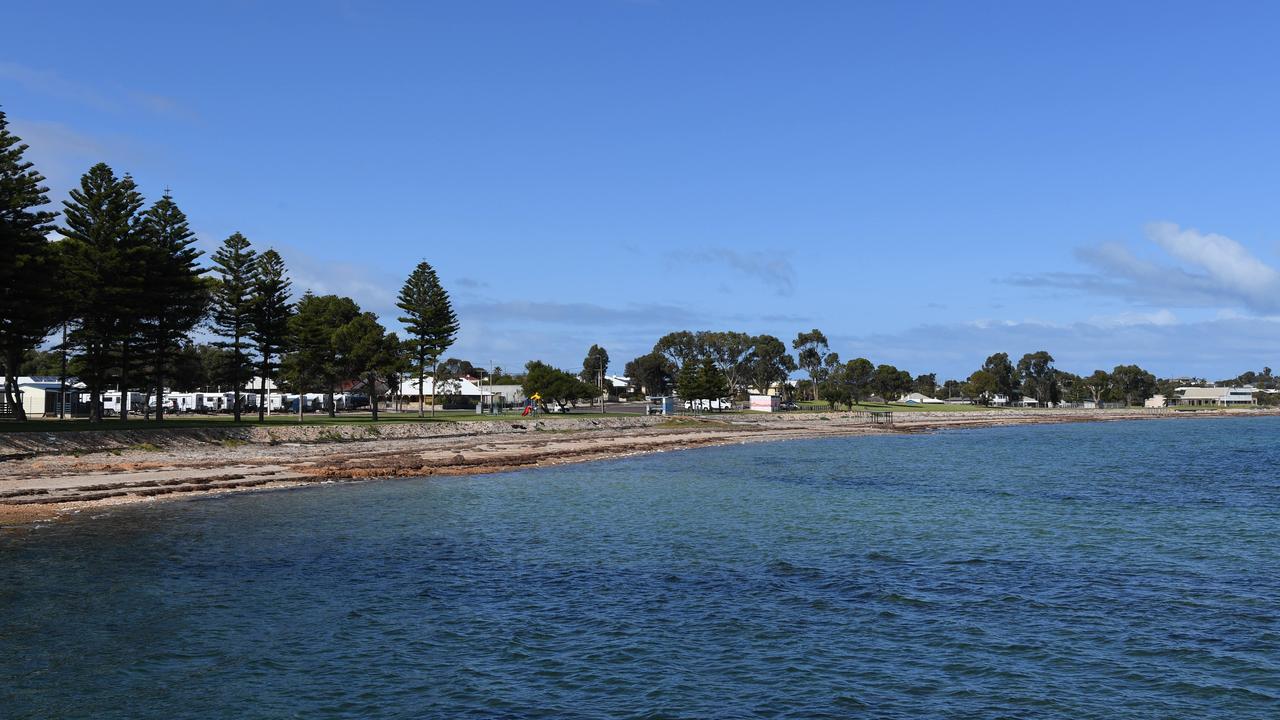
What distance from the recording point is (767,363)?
194 m

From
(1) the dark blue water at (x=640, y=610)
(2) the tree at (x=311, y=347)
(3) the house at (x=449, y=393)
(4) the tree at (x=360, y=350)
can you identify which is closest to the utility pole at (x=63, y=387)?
(2) the tree at (x=311, y=347)

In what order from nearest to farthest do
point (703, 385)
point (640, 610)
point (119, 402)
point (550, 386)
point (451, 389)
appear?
1. point (640, 610)
2. point (119, 402)
3. point (550, 386)
4. point (703, 385)
5. point (451, 389)

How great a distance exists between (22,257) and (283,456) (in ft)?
55.0

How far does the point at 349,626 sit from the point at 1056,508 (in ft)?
91.0

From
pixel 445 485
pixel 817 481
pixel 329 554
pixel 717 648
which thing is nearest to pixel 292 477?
pixel 445 485

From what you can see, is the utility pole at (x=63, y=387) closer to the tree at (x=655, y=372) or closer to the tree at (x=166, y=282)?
the tree at (x=166, y=282)

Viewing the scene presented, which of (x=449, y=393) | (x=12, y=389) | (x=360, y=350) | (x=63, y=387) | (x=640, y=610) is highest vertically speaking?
(x=360, y=350)

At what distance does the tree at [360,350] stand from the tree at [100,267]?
2371 cm

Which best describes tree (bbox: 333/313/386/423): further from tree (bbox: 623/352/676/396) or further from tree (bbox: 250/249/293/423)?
tree (bbox: 623/352/676/396)

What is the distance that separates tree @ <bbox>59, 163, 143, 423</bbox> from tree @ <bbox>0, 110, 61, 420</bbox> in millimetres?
1949

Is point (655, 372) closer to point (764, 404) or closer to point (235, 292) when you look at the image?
point (764, 404)

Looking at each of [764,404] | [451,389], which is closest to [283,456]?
[451,389]

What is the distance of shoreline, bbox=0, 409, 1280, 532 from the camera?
33.2 meters

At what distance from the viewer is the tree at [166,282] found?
5700 cm
